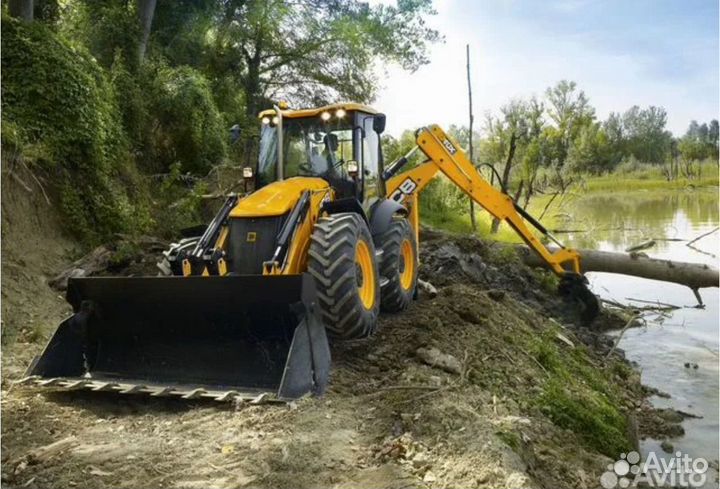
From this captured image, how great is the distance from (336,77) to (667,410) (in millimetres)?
16100

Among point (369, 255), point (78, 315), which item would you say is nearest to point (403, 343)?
point (369, 255)

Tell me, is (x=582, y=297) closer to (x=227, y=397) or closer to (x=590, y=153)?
(x=227, y=397)

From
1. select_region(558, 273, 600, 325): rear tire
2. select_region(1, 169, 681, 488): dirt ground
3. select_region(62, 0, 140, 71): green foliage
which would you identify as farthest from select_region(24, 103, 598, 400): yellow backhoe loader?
select_region(62, 0, 140, 71): green foliage

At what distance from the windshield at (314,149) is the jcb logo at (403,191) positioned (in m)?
2.12

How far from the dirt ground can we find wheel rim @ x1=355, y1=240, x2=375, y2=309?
0.45 metres

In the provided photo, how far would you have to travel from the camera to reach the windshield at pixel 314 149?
21.3 feet

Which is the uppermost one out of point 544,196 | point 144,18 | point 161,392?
point 144,18

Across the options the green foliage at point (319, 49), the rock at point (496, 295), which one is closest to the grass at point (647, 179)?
the green foliage at point (319, 49)

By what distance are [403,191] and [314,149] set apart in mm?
2330

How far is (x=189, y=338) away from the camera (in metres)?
5.00

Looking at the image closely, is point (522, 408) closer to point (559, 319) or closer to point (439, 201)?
point (559, 319)

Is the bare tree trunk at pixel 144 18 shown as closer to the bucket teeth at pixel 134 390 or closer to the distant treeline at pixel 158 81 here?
the distant treeline at pixel 158 81

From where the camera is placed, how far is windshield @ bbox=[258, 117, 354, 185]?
6.50 m

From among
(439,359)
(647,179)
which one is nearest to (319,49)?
(439,359)
